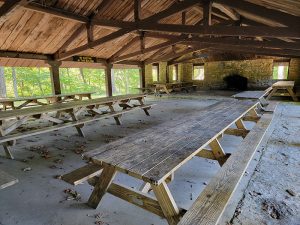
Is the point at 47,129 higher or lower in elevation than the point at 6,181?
lower

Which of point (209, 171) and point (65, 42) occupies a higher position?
point (65, 42)

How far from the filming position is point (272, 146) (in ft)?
11.6

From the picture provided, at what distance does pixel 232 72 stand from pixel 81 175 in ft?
45.9

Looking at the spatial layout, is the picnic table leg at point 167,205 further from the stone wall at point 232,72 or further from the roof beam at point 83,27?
the stone wall at point 232,72

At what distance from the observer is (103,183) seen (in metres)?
1.77

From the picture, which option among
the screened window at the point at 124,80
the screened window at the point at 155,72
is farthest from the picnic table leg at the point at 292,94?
the screened window at the point at 124,80

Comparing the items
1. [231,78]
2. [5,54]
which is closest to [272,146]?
[5,54]

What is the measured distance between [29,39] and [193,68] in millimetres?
11308

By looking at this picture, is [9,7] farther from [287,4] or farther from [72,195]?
[287,4]

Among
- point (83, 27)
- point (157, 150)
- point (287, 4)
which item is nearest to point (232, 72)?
point (83, 27)

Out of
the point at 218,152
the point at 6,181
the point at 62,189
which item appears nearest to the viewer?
the point at 6,181

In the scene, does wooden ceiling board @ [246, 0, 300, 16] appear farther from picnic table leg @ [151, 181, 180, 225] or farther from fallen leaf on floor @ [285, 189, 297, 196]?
picnic table leg @ [151, 181, 180, 225]

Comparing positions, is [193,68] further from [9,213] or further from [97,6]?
[9,213]

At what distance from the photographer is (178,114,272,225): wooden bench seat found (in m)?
1.28
